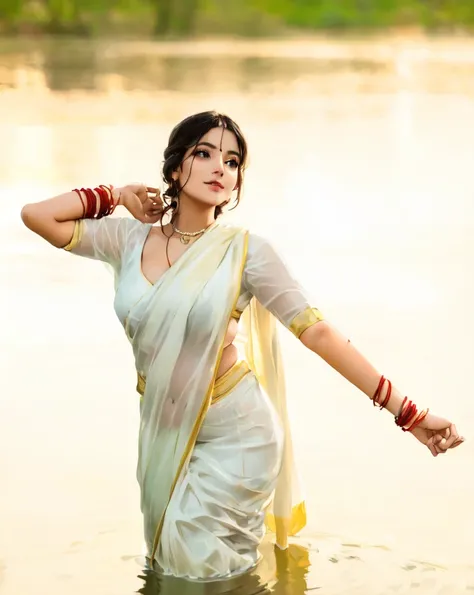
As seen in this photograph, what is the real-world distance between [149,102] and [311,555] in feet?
34.8

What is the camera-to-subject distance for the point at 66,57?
19219 mm

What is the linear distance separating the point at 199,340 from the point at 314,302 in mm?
300

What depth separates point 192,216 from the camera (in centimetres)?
396

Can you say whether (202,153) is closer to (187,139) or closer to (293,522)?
(187,139)

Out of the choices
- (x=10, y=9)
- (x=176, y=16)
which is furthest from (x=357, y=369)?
(x=176, y=16)

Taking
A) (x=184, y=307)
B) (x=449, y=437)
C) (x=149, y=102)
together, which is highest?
(x=149, y=102)

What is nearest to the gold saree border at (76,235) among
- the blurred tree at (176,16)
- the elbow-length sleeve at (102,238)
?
the elbow-length sleeve at (102,238)

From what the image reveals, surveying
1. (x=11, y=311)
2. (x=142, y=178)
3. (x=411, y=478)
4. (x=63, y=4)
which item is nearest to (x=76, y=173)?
(x=142, y=178)

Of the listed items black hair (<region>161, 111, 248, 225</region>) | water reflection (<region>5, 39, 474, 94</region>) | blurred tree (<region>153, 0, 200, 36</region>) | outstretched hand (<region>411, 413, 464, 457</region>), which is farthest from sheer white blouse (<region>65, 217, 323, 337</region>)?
blurred tree (<region>153, 0, 200, 36</region>)

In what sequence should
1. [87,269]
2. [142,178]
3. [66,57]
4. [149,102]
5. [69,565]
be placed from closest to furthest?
1. [69,565]
2. [87,269]
3. [142,178]
4. [149,102]
5. [66,57]

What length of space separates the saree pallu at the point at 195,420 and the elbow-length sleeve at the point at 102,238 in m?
0.17

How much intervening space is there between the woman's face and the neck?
0.02 meters

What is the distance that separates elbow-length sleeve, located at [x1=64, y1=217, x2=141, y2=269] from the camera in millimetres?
3943

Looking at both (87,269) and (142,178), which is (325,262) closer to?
(87,269)
